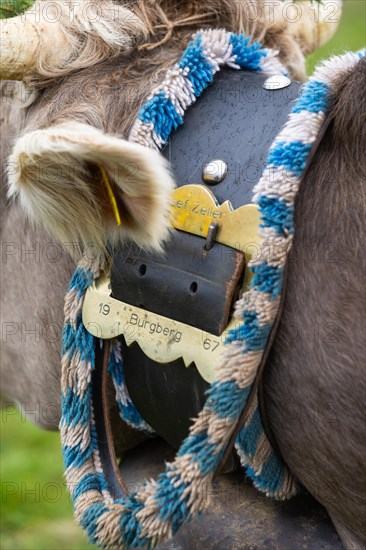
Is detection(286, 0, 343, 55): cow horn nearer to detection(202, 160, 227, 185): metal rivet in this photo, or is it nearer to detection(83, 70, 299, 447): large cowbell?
detection(83, 70, 299, 447): large cowbell

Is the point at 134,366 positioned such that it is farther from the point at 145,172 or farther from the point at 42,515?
the point at 42,515

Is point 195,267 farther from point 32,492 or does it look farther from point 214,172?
point 32,492

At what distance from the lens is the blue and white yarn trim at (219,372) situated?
42.8 inches

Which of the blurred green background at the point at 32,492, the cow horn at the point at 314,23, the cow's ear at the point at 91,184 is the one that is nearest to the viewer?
the cow's ear at the point at 91,184

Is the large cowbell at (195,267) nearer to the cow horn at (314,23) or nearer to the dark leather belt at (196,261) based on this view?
the dark leather belt at (196,261)

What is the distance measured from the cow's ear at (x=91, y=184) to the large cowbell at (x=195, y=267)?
0.07 meters

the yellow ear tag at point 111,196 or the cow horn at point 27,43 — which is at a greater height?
the cow horn at point 27,43

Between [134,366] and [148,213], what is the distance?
32 centimetres

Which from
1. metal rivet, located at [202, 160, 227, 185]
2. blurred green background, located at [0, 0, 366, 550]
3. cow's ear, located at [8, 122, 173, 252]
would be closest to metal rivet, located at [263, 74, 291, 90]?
metal rivet, located at [202, 160, 227, 185]

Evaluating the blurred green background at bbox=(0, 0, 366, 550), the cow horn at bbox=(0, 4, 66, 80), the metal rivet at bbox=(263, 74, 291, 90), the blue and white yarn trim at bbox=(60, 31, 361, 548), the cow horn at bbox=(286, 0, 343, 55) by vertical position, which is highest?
the cow horn at bbox=(286, 0, 343, 55)

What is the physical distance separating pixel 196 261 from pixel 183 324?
0.10m

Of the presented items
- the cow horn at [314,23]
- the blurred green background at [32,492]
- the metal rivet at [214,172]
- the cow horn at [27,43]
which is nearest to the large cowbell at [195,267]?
the metal rivet at [214,172]

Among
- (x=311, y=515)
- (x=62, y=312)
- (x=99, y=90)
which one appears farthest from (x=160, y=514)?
(x=99, y=90)

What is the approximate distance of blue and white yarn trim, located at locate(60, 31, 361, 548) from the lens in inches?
42.8
